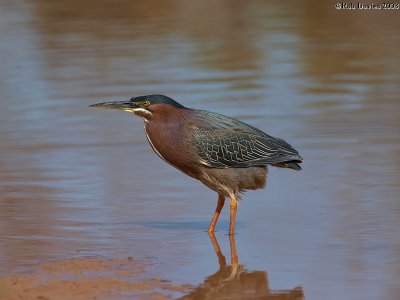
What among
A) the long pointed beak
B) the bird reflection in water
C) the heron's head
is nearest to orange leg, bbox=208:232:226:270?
the bird reflection in water

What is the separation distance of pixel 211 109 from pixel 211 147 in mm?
4563

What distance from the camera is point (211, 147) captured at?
891cm

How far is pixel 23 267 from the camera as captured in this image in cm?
793

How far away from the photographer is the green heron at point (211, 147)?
8.85 meters

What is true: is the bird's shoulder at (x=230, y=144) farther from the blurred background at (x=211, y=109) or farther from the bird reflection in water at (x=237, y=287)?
the bird reflection in water at (x=237, y=287)

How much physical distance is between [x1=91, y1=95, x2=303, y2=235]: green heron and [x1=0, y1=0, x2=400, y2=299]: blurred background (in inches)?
14.7

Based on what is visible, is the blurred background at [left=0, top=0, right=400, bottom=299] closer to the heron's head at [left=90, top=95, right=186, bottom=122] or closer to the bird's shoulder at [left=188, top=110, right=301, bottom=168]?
the bird's shoulder at [left=188, top=110, right=301, bottom=168]

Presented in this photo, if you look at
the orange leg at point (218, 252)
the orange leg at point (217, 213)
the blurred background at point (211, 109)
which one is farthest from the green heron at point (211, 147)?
the blurred background at point (211, 109)

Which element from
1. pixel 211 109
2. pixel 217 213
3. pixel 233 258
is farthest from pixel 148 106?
pixel 211 109

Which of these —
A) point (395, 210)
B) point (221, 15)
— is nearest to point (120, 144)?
point (395, 210)

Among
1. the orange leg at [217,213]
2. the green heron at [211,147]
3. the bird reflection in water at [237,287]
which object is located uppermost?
the green heron at [211,147]

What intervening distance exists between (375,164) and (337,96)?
3634 millimetres

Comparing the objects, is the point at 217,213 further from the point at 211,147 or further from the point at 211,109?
the point at 211,109

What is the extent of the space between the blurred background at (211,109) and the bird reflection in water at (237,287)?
3.2 inches
